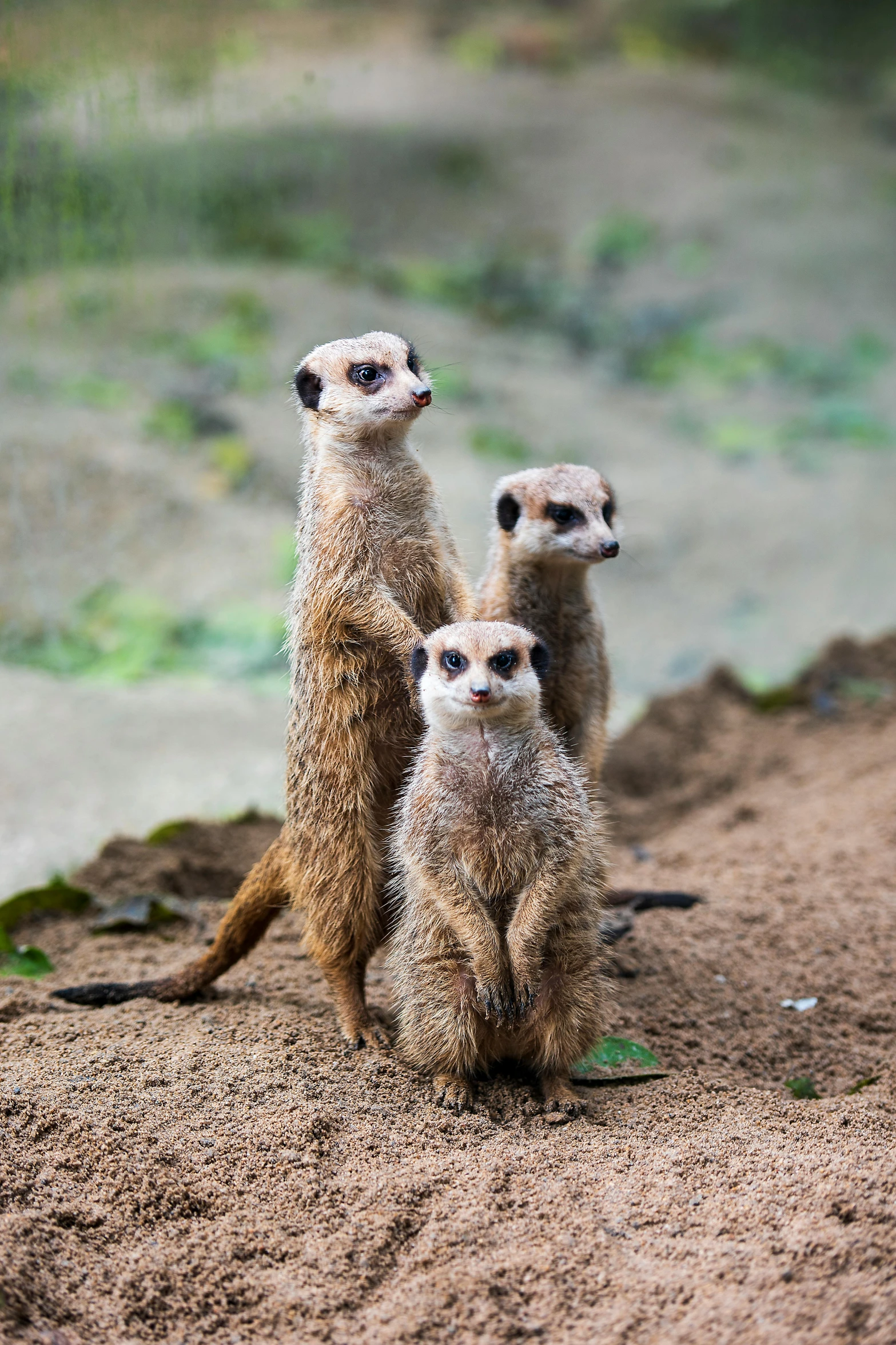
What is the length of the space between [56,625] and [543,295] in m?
4.82

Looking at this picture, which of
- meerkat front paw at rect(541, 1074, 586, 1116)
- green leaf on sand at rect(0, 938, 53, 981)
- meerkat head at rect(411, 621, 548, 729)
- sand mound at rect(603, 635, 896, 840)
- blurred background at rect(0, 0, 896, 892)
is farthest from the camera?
sand mound at rect(603, 635, 896, 840)

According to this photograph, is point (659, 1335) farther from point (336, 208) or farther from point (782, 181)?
point (782, 181)

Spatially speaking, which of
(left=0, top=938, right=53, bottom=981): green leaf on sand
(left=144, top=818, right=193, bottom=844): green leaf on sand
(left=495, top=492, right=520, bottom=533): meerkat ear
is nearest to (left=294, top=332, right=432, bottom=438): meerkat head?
(left=495, top=492, right=520, bottom=533): meerkat ear

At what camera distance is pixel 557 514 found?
9.75 ft

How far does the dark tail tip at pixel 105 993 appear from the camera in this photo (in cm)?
291

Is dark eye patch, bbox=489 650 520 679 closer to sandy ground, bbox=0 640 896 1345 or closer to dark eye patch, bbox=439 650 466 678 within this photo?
dark eye patch, bbox=439 650 466 678

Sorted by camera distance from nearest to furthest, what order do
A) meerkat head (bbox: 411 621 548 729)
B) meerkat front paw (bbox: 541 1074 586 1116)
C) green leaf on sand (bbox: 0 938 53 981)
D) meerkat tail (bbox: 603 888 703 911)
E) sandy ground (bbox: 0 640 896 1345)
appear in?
1. sandy ground (bbox: 0 640 896 1345)
2. meerkat head (bbox: 411 621 548 729)
3. meerkat front paw (bbox: 541 1074 586 1116)
4. green leaf on sand (bbox: 0 938 53 981)
5. meerkat tail (bbox: 603 888 703 911)

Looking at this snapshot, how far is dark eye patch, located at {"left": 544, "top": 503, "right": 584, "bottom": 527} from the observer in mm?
2951

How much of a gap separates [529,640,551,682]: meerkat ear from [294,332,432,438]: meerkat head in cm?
59

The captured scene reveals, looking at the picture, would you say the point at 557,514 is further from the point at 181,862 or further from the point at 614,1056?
the point at 181,862

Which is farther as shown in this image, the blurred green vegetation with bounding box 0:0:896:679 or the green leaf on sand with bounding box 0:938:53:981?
the blurred green vegetation with bounding box 0:0:896:679

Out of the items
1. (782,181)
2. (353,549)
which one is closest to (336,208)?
(782,181)

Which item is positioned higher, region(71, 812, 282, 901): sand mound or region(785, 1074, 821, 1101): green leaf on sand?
region(71, 812, 282, 901): sand mound

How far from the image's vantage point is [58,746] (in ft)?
14.0
